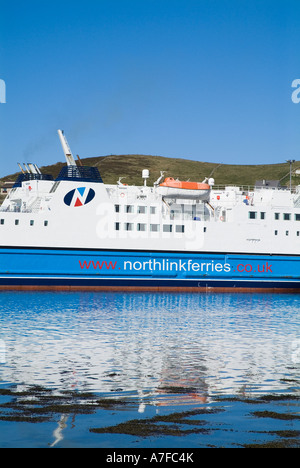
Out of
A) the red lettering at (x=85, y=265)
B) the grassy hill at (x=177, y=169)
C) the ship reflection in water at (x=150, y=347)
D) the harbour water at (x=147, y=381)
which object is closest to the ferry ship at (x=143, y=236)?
the red lettering at (x=85, y=265)

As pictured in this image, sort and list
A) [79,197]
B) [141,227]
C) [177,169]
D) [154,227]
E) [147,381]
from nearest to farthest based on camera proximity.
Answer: [147,381]
[79,197]
[141,227]
[154,227]
[177,169]

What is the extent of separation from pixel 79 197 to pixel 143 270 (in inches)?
226

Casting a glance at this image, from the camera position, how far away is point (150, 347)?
1586 cm

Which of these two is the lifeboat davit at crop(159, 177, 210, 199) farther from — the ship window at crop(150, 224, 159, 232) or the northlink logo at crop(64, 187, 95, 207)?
the northlink logo at crop(64, 187, 95, 207)

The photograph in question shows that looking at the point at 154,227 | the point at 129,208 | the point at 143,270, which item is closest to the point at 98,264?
the point at 143,270

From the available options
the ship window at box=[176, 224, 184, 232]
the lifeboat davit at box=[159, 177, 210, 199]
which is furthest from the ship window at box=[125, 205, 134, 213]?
the ship window at box=[176, 224, 184, 232]

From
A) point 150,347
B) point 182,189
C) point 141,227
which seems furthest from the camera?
point 182,189

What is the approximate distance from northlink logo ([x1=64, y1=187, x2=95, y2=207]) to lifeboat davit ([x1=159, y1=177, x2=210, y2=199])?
15.2 ft

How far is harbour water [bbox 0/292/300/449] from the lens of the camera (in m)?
8.01

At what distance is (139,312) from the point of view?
25375 millimetres

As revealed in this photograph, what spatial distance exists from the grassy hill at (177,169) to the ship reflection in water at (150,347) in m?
100.0

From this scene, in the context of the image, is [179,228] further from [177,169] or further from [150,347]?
[177,169]

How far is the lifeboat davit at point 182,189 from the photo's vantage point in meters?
37.2

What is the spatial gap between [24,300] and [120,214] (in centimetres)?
937
